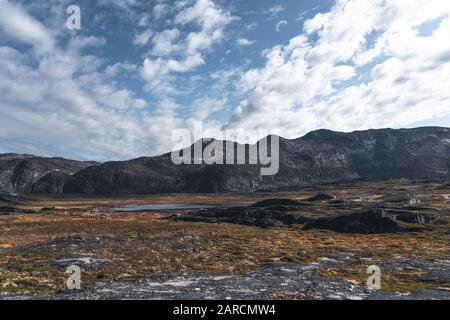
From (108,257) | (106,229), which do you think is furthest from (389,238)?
(106,229)

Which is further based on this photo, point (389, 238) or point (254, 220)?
point (254, 220)

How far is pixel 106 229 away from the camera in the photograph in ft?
262

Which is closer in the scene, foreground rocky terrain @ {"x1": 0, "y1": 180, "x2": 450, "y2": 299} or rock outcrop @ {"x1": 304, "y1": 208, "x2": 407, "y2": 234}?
foreground rocky terrain @ {"x1": 0, "y1": 180, "x2": 450, "y2": 299}

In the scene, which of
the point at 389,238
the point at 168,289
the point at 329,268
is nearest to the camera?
the point at 168,289

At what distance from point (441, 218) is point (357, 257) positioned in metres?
46.6

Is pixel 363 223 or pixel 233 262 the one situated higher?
pixel 363 223

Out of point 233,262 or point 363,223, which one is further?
point 363,223

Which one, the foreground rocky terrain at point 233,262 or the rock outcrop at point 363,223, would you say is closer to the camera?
the foreground rocky terrain at point 233,262

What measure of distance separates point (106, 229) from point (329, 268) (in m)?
50.8
